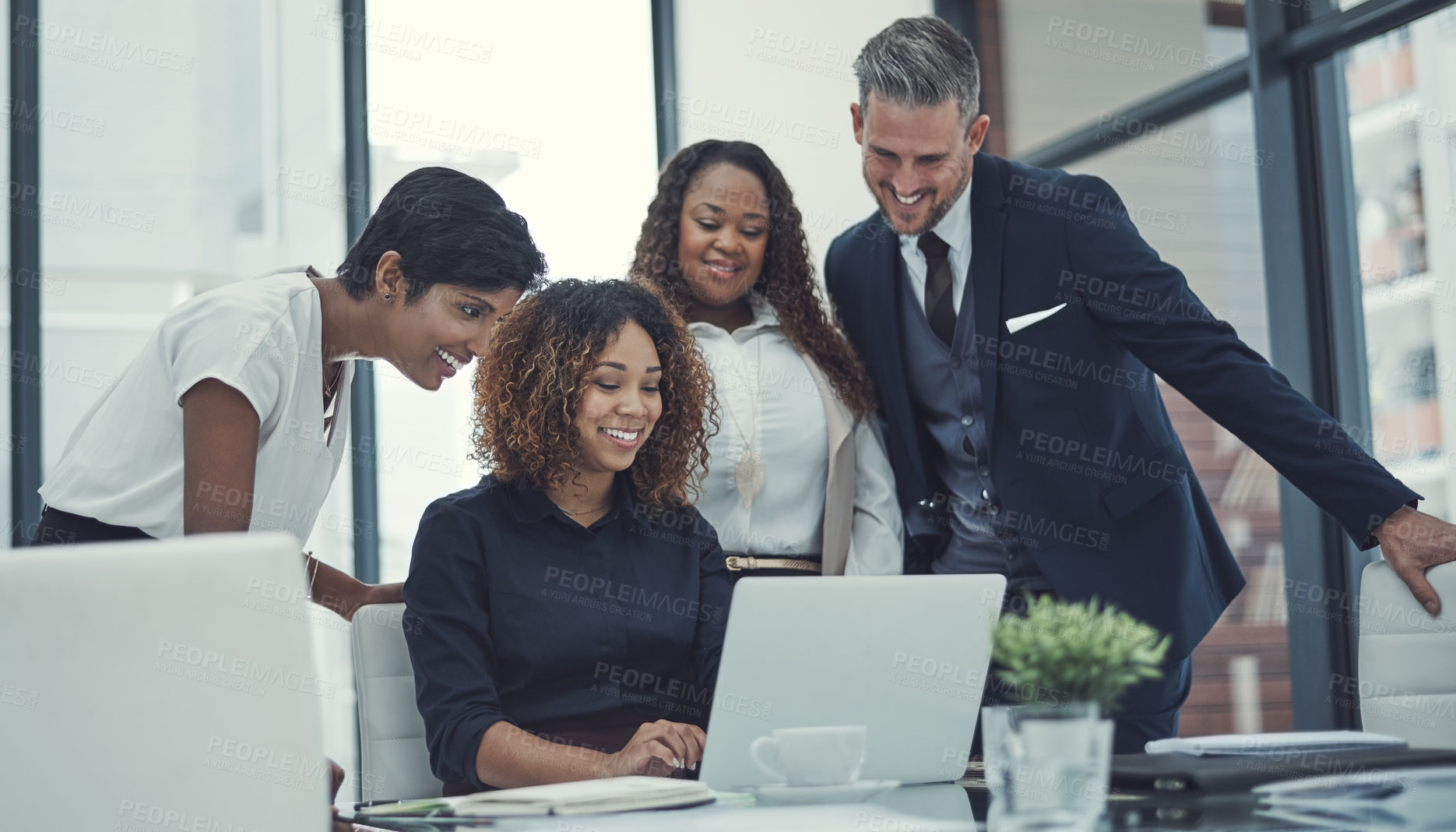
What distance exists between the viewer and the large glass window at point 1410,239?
2650 millimetres

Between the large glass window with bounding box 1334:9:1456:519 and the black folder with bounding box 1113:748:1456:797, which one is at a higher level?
the large glass window with bounding box 1334:9:1456:519

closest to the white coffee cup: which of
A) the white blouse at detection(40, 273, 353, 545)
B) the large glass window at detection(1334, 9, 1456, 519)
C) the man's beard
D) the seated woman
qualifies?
the seated woman

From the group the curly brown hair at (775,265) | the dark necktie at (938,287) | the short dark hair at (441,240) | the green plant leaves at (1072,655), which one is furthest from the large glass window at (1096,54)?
the green plant leaves at (1072,655)

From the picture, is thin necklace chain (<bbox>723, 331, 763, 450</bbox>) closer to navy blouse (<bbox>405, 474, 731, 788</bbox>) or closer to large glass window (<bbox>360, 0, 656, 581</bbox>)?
navy blouse (<bbox>405, 474, 731, 788</bbox>)

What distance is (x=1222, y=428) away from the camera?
3029 millimetres

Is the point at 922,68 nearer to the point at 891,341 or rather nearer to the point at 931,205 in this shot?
the point at 931,205

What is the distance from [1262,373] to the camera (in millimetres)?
2064

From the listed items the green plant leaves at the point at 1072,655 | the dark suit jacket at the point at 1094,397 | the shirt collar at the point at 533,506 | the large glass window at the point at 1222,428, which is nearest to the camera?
the green plant leaves at the point at 1072,655

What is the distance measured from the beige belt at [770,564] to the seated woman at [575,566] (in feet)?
0.61

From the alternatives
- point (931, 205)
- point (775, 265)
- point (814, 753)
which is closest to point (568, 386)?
point (775, 265)

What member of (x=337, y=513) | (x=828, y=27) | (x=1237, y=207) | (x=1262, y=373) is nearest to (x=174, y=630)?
(x=1262, y=373)

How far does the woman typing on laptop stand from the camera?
1.69 metres

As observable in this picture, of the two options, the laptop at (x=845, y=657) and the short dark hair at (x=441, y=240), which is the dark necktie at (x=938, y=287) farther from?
the laptop at (x=845, y=657)

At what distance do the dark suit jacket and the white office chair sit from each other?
0.35 m
